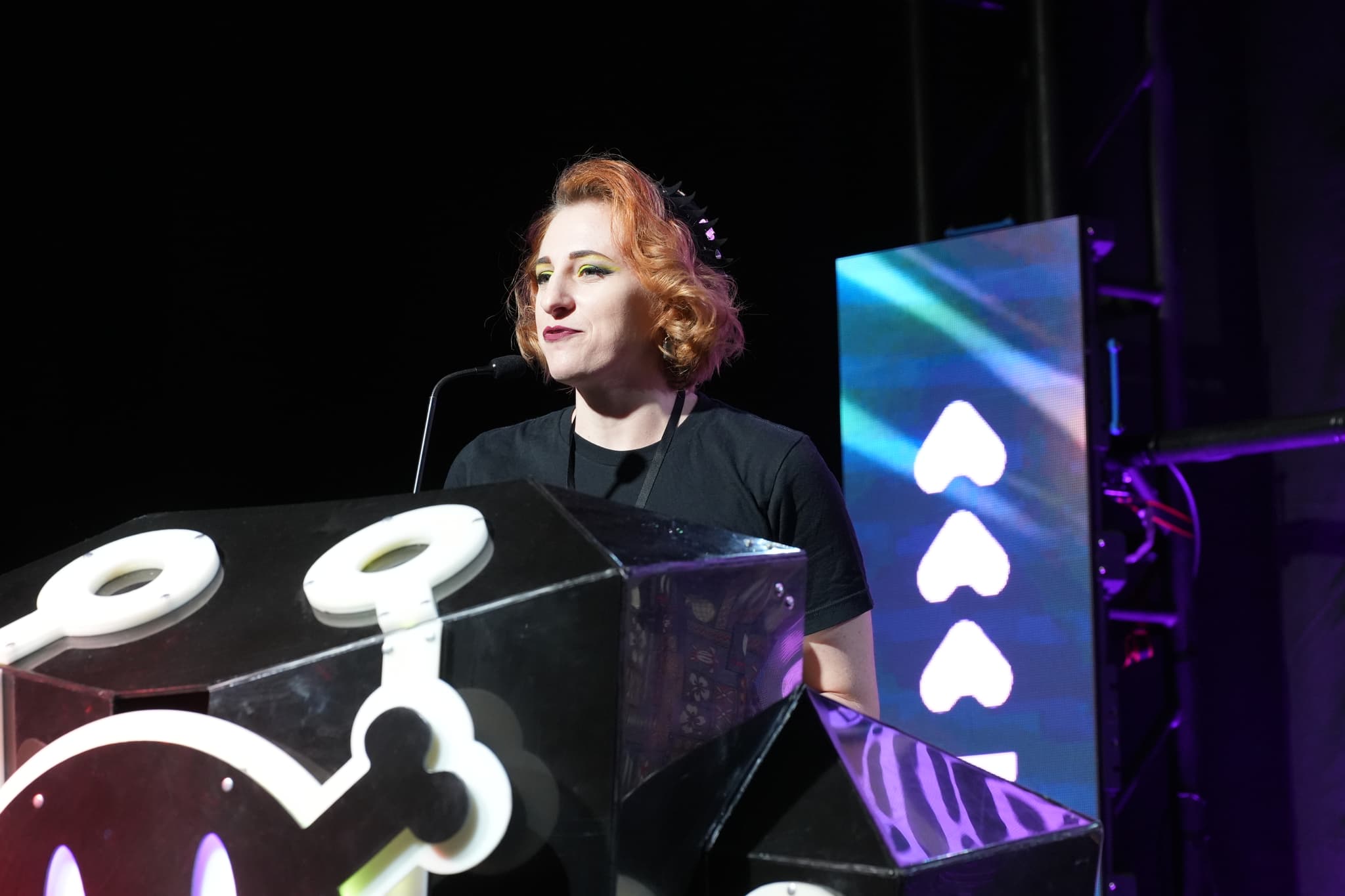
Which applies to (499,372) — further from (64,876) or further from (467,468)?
(64,876)

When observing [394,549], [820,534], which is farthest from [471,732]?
[820,534]

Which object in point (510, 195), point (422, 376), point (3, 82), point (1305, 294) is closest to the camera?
point (3, 82)

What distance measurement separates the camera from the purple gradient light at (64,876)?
710mm

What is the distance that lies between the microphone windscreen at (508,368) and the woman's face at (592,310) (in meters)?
0.04

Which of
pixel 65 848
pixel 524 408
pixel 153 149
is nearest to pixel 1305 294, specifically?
pixel 524 408

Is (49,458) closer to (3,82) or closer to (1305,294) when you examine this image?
(3,82)

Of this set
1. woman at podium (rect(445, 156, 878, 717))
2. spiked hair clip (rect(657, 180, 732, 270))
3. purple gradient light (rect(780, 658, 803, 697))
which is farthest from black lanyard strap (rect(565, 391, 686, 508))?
purple gradient light (rect(780, 658, 803, 697))

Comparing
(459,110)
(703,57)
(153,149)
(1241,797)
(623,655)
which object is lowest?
(1241,797)

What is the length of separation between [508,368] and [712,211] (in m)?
1.90

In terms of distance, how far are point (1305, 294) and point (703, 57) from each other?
1656mm

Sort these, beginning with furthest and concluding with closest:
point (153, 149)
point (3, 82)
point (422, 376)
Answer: point (422, 376), point (153, 149), point (3, 82)

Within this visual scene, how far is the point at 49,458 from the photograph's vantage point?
2119mm

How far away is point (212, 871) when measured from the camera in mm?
672

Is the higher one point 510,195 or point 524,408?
point 510,195
